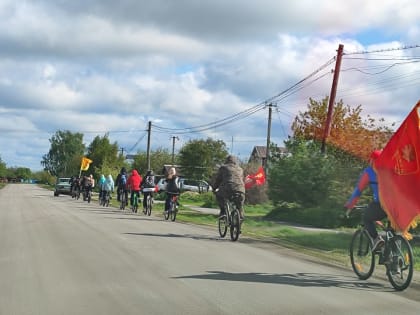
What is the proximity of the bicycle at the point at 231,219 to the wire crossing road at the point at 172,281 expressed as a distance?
750 mm

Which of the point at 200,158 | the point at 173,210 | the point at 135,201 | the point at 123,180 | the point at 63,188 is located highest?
the point at 200,158

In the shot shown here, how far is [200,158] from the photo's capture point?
2719 inches

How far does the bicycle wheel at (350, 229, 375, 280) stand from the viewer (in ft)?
29.7

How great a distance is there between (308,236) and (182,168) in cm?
5494

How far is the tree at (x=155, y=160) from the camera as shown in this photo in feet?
A: 269

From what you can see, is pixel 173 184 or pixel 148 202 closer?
pixel 173 184

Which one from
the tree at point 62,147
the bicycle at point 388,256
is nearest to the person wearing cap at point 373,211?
the bicycle at point 388,256

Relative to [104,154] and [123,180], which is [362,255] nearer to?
[123,180]

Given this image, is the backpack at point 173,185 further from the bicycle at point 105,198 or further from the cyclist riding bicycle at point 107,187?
the bicycle at point 105,198

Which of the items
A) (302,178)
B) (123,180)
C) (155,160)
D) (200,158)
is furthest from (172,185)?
(155,160)

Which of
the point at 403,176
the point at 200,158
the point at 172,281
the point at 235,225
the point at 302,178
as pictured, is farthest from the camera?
the point at 200,158

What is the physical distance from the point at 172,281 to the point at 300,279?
1.98m

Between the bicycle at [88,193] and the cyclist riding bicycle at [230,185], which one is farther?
the bicycle at [88,193]

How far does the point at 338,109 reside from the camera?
38.7 metres
